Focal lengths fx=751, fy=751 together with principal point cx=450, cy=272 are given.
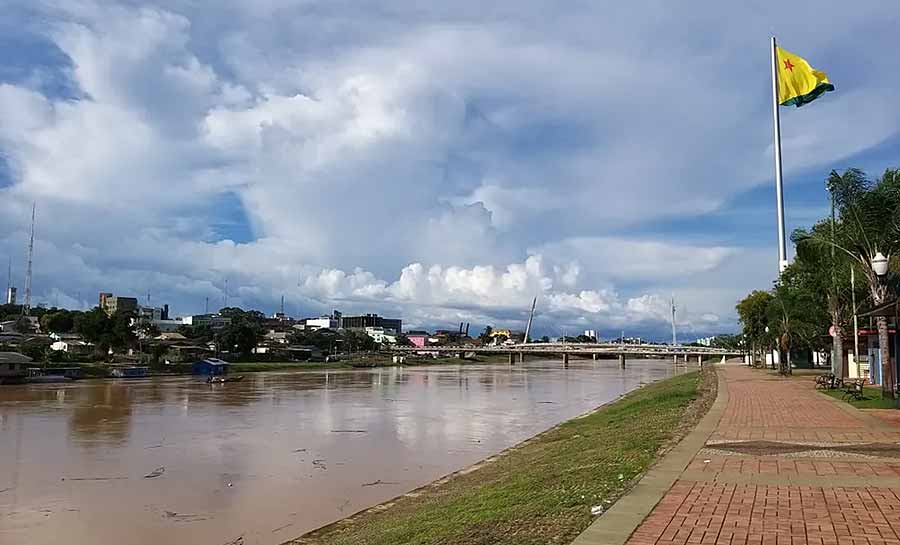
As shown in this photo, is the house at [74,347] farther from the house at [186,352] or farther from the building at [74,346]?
the house at [186,352]

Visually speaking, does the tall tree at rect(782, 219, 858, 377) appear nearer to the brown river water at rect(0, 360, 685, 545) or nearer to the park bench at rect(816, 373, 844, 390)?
the park bench at rect(816, 373, 844, 390)

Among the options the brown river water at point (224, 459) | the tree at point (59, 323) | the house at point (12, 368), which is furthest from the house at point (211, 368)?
the tree at point (59, 323)

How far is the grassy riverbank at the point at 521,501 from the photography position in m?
7.75

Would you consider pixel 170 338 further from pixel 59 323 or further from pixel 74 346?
pixel 74 346

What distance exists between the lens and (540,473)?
12703mm

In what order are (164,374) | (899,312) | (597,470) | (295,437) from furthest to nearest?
(164,374)
(295,437)
(899,312)
(597,470)

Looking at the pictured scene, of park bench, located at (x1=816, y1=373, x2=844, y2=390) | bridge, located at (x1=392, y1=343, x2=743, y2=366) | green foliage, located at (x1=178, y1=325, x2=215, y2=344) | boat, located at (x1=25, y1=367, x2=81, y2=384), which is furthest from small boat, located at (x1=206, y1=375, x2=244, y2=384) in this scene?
bridge, located at (x1=392, y1=343, x2=743, y2=366)

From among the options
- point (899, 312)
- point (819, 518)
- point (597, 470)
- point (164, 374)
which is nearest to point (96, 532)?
point (597, 470)

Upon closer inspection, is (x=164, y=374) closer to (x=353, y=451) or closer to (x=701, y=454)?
(x=353, y=451)

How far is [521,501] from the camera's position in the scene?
374 inches

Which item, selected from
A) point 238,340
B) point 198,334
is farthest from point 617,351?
point 198,334

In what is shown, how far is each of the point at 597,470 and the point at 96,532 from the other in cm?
926

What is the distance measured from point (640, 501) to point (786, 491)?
1900 millimetres

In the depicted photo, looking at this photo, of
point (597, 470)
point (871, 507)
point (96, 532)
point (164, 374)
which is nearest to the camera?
point (871, 507)
